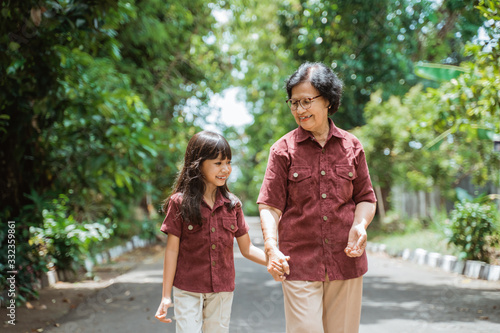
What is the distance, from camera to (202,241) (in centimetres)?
337

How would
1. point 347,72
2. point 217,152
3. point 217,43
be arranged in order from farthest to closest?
point 217,43 → point 347,72 → point 217,152

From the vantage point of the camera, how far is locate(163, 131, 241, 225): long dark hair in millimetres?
3373

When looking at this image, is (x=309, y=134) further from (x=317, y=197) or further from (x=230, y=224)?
(x=230, y=224)

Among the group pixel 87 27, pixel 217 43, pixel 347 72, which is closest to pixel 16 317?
pixel 87 27

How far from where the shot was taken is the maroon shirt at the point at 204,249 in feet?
10.9

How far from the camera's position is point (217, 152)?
134 inches

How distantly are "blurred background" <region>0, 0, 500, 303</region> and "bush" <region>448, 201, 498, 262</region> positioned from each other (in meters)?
0.02

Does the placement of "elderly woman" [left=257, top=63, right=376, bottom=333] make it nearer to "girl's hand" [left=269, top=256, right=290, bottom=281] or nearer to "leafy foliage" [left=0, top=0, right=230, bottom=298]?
"girl's hand" [left=269, top=256, right=290, bottom=281]

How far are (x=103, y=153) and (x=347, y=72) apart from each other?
8.93m

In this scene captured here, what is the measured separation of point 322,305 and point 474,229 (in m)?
7.15

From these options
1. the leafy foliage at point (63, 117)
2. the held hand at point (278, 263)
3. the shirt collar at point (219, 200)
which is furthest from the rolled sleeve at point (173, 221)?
the leafy foliage at point (63, 117)

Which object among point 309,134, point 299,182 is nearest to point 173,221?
point 299,182

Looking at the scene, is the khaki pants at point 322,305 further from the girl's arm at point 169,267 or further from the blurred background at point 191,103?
the blurred background at point 191,103

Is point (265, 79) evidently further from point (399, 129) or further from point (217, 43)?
point (399, 129)
